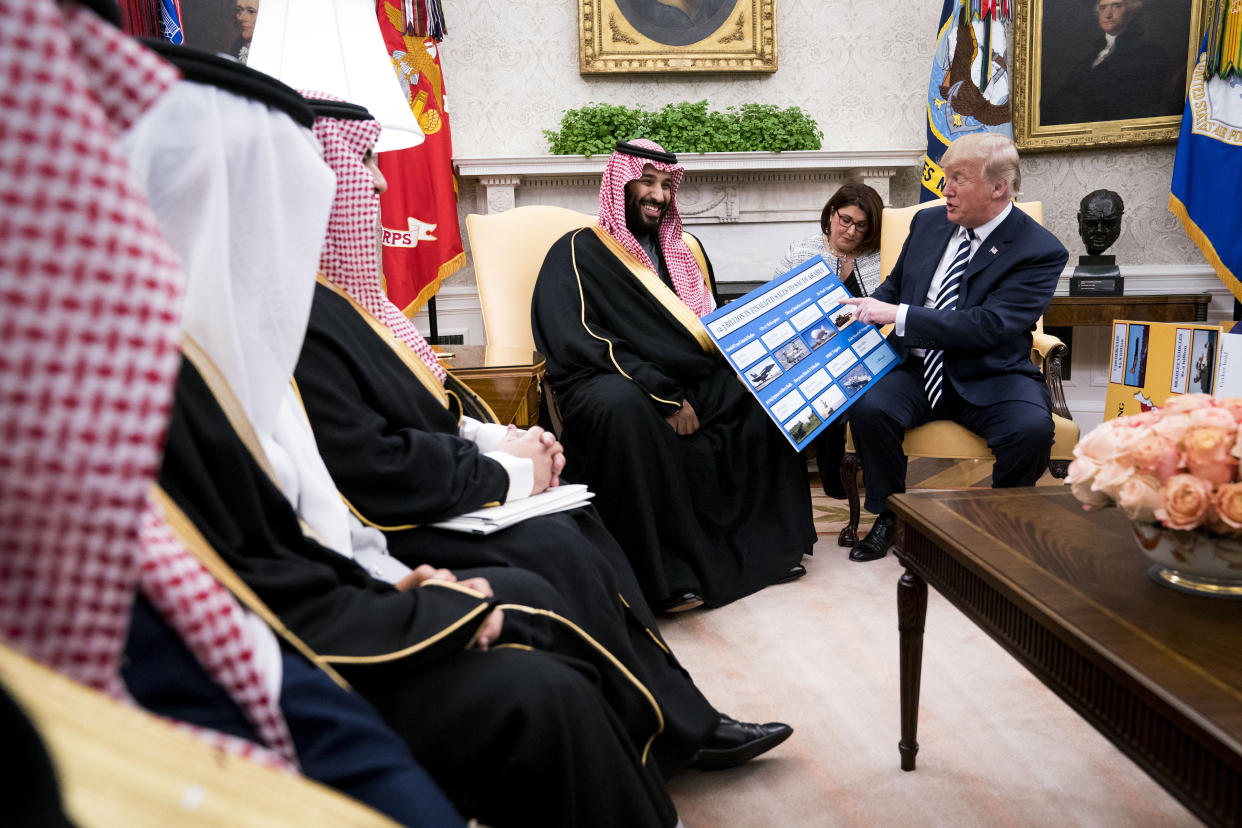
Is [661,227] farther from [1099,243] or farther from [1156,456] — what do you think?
[1099,243]

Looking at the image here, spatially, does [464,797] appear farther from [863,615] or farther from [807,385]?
[807,385]

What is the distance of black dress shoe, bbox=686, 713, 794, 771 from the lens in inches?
73.2

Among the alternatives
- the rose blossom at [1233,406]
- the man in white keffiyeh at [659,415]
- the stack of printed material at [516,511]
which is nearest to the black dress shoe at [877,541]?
the man in white keffiyeh at [659,415]

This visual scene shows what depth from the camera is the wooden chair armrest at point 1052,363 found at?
11.3 feet

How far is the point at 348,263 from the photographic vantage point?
1799mm

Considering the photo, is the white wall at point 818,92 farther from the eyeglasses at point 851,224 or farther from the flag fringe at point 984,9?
the eyeglasses at point 851,224

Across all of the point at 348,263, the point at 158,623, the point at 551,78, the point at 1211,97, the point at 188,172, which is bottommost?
the point at 158,623

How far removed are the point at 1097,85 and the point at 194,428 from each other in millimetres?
5682

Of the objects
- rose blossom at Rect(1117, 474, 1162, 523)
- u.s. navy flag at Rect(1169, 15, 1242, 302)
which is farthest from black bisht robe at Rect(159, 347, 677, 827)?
u.s. navy flag at Rect(1169, 15, 1242, 302)

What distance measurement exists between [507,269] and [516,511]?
2040mm

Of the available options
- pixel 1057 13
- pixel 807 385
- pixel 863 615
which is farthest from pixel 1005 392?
pixel 1057 13

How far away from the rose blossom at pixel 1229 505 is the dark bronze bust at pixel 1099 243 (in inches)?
158

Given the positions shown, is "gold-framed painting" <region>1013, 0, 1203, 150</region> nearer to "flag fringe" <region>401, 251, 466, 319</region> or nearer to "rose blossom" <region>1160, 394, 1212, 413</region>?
"flag fringe" <region>401, 251, 466, 319</region>

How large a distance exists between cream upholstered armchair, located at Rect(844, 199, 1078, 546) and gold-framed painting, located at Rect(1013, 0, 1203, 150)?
1.73 m
